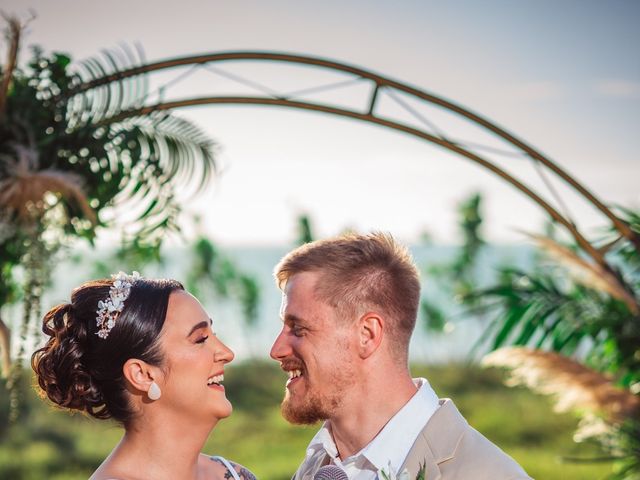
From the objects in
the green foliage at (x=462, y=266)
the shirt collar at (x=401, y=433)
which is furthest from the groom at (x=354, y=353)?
the green foliage at (x=462, y=266)

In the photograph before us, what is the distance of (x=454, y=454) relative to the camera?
9.52 ft

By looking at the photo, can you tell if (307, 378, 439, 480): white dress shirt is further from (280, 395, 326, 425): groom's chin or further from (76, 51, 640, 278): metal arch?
Result: (76, 51, 640, 278): metal arch

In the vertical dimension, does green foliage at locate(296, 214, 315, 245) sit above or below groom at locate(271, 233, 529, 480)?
above

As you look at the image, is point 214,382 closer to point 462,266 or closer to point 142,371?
point 142,371

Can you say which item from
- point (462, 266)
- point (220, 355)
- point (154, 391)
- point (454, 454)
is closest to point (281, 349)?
point (220, 355)

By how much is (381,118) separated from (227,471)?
3.04 metres

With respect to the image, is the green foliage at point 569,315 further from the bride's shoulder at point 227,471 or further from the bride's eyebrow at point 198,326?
the bride's eyebrow at point 198,326

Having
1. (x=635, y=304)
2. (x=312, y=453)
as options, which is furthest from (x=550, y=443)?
(x=312, y=453)

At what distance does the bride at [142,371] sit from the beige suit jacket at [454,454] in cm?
75

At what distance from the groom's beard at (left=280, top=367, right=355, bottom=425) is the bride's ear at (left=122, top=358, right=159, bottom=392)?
52 centimetres

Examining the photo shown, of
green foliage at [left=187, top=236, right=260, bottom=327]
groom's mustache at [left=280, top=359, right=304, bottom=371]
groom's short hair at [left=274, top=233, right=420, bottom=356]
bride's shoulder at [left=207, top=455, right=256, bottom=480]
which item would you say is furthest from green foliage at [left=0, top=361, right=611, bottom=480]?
groom's short hair at [left=274, top=233, right=420, bottom=356]

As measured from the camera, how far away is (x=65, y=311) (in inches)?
136

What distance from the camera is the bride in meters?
3.25

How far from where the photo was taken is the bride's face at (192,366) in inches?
128
